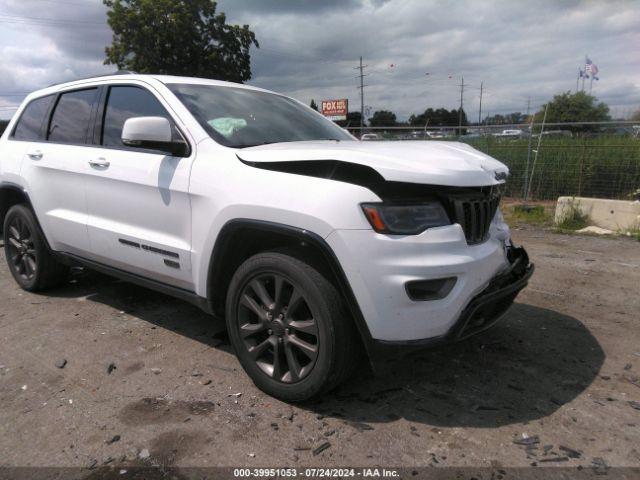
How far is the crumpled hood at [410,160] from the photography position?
2.39 m

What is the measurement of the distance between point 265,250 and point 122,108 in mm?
1778

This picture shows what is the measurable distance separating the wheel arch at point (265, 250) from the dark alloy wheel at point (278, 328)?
0.19 m

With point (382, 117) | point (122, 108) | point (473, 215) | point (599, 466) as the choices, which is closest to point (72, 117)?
point (122, 108)

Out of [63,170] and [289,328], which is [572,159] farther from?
[63,170]

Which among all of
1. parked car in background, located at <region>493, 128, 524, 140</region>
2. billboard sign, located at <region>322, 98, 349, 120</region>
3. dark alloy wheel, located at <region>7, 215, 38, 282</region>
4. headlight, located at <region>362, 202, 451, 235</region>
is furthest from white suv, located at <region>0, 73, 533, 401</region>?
billboard sign, located at <region>322, 98, 349, 120</region>

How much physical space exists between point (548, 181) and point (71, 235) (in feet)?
30.2

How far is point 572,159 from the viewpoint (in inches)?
381

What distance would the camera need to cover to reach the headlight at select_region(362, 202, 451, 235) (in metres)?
2.35

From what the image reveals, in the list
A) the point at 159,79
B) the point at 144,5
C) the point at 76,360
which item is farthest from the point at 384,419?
the point at 144,5

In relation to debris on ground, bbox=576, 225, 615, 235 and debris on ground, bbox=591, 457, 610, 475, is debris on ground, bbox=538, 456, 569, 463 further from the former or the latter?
debris on ground, bbox=576, 225, 615, 235

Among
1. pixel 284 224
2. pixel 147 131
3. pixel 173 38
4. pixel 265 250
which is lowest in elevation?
pixel 265 250

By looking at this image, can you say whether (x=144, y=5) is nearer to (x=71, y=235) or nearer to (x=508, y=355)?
(x=71, y=235)

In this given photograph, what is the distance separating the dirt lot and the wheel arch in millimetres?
469

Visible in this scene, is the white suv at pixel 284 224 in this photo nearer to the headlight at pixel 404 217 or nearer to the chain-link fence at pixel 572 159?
the headlight at pixel 404 217
